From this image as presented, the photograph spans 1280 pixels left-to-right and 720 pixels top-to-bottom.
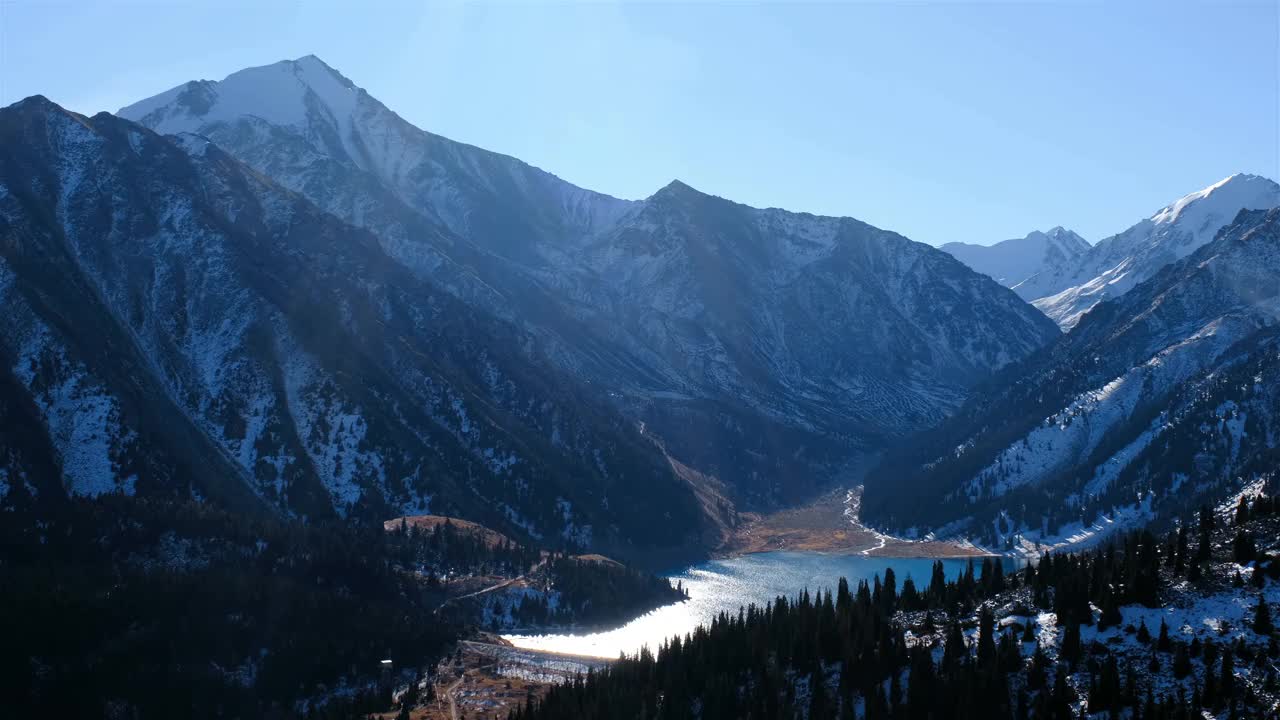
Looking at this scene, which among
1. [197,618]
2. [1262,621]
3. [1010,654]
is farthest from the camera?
[197,618]

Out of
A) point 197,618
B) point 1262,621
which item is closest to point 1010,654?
point 1262,621

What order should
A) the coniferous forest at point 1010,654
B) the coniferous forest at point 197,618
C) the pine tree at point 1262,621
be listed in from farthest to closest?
the coniferous forest at point 197,618 < the pine tree at point 1262,621 < the coniferous forest at point 1010,654

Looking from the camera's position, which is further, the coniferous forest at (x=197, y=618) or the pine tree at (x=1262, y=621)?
the coniferous forest at (x=197, y=618)

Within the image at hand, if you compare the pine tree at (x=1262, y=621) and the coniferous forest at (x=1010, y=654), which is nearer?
the coniferous forest at (x=1010, y=654)

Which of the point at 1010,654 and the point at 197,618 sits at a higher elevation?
the point at 1010,654

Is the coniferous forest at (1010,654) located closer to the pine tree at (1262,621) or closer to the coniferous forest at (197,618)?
the pine tree at (1262,621)

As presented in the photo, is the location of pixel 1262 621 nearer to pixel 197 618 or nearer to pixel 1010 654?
pixel 1010 654

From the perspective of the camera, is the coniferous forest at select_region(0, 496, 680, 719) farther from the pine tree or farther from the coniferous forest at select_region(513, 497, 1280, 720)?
the pine tree

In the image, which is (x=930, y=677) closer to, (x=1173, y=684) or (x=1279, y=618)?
(x=1173, y=684)

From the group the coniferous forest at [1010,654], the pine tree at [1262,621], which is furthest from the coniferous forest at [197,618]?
the pine tree at [1262,621]

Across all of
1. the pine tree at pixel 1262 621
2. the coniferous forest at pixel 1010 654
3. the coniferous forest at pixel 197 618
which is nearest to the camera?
the coniferous forest at pixel 1010 654

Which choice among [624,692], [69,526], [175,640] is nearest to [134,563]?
[69,526]
